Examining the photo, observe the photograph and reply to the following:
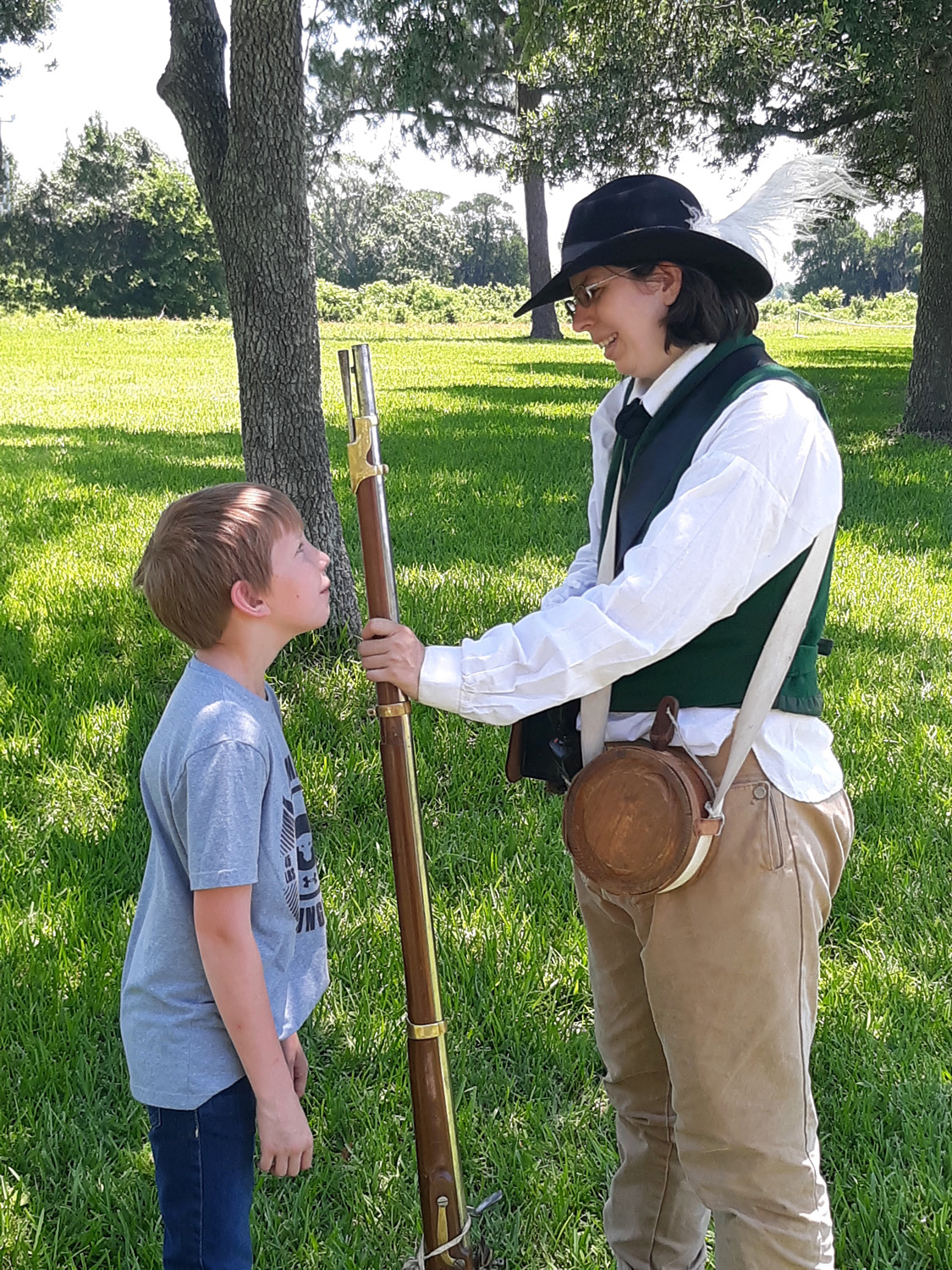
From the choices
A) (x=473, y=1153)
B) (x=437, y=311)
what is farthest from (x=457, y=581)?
(x=437, y=311)

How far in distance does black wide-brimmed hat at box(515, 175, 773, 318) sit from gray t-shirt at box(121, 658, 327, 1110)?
0.87 meters

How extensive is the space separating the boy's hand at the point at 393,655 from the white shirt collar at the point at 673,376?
600mm

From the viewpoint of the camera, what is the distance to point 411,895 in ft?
6.17

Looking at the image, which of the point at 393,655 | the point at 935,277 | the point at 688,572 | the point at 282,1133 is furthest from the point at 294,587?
the point at 935,277

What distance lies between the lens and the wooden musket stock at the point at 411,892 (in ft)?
5.90

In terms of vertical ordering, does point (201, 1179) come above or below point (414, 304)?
below

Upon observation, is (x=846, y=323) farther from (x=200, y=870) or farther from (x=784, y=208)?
(x=200, y=870)

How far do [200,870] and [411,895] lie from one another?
403mm

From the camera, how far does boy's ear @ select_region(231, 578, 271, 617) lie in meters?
1.75

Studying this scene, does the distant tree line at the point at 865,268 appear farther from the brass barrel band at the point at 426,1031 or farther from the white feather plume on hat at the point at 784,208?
the brass barrel band at the point at 426,1031

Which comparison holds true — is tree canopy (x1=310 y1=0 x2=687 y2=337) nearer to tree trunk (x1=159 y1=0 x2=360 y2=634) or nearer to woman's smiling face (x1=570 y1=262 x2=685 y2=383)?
tree trunk (x1=159 y1=0 x2=360 y2=634)

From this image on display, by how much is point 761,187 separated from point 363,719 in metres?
3.04

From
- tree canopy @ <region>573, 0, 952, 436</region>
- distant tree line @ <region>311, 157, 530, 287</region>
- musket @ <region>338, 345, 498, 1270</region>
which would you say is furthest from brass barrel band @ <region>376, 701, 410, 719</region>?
distant tree line @ <region>311, 157, 530, 287</region>

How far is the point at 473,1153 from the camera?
2.65 m
